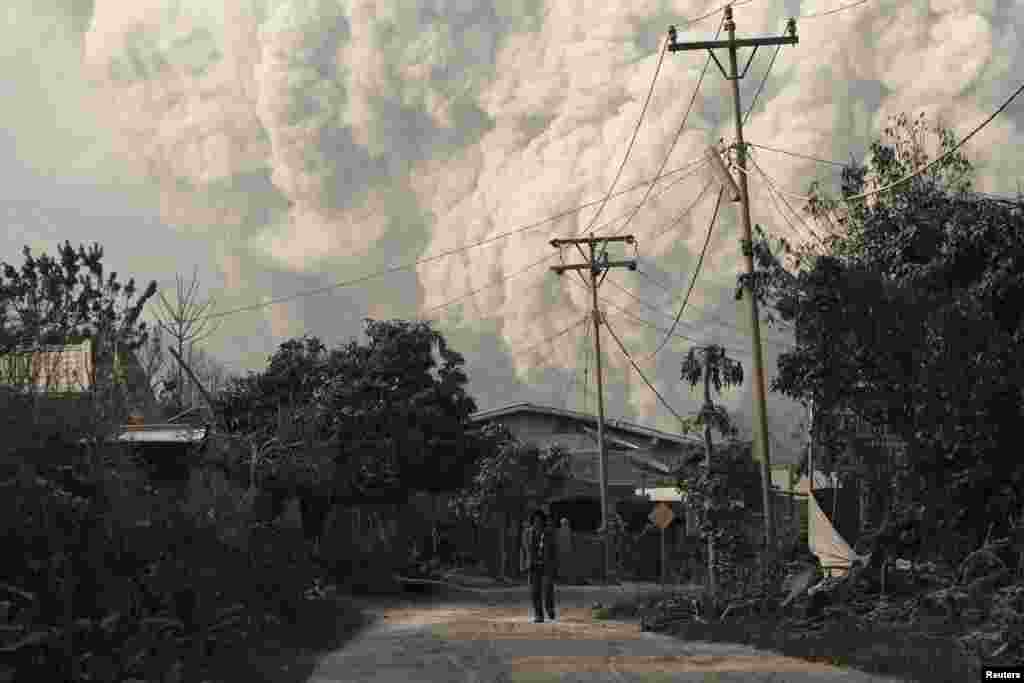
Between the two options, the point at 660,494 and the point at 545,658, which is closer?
the point at 545,658

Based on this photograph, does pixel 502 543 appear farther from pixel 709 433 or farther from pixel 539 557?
pixel 539 557

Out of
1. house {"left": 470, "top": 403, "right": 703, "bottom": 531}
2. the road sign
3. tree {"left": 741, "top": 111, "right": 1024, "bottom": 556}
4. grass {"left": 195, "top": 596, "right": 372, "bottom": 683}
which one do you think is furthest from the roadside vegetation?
house {"left": 470, "top": 403, "right": 703, "bottom": 531}

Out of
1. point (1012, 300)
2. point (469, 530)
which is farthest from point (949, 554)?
point (469, 530)

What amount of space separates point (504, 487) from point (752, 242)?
Answer: 25.5m

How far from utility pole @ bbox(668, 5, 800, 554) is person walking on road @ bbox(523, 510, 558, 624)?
3.53 metres

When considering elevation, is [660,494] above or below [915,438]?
above

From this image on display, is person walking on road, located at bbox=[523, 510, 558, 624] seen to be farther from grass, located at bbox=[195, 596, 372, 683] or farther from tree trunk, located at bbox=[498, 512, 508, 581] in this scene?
tree trunk, located at bbox=[498, 512, 508, 581]

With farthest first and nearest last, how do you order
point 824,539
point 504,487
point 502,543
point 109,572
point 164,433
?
1. point 502,543
2. point 504,487
3. point 824,539
4. point 164,433
5. point 109,572

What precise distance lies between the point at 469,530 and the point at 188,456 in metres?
31.0

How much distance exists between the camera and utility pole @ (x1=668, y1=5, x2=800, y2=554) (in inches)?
1019

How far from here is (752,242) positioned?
2525cm

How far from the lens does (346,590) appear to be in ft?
125

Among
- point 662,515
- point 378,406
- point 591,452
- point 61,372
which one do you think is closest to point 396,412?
point 378,406

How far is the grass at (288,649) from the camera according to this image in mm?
13969
